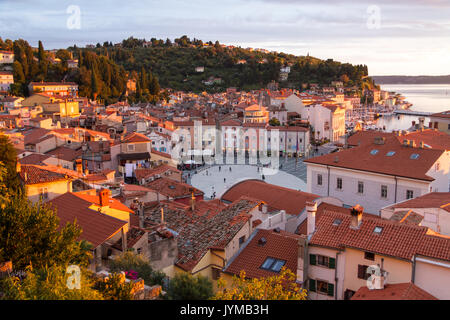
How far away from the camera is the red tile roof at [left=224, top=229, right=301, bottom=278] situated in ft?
46.0

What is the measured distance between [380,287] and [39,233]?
29.0 feet

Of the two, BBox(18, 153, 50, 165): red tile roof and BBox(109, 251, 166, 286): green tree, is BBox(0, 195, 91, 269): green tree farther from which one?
BBox(18, 153, 50, 165): red tile roof

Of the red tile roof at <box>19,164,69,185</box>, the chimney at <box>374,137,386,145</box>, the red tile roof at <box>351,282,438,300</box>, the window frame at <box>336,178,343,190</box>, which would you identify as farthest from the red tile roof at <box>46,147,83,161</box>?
the red tile roof at <box>351,282,438,300</box>

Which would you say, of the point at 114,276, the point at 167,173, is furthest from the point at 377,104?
the point at 114,276

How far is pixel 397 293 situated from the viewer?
32.3ft

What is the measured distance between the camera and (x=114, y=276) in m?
8.85

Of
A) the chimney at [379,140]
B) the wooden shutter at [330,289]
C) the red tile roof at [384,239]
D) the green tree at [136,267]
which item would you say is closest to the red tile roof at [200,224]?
the green tree at [136,267]

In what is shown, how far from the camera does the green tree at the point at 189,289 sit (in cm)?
1077

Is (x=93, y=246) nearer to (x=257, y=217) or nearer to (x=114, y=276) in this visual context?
(x=114, y=276)

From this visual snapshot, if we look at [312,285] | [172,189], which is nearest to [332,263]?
[312,285]

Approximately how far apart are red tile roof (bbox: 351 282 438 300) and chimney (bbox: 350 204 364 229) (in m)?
3.09

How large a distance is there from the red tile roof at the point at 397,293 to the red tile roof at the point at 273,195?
10705 millimetres
